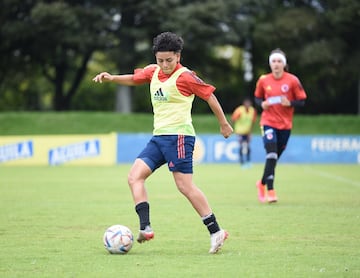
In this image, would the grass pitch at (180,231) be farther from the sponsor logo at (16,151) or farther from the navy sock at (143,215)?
the sponsor logo at (16,151)

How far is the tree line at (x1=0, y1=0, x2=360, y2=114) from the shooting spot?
40.2 meters

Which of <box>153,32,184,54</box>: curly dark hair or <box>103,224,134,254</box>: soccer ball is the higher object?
<box>153,32,184,54</box>: curly dark hair

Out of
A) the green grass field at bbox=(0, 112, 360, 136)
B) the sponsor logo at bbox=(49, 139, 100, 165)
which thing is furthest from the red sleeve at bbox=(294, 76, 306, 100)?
the green grass field at bbox=(0, 112, 360, 136)

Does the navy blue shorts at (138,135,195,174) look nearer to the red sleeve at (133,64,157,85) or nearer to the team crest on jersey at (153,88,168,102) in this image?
the team crest on jersey at (153,88,168,102)

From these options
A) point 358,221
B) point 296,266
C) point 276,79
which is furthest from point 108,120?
point 296,266

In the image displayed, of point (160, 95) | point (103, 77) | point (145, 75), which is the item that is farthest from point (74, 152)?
point (160, 95)

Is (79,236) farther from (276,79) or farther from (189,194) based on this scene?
(276,79)

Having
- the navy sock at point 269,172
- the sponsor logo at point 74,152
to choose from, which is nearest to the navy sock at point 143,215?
the navy sock at point 269,172

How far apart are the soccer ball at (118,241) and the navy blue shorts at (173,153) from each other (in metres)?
0.74

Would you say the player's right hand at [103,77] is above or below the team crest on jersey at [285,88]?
above

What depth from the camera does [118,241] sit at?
26.7 feet

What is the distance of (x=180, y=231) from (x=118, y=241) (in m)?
2.01

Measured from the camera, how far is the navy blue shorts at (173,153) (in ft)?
27.7

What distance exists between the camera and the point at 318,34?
42500 millimetres
